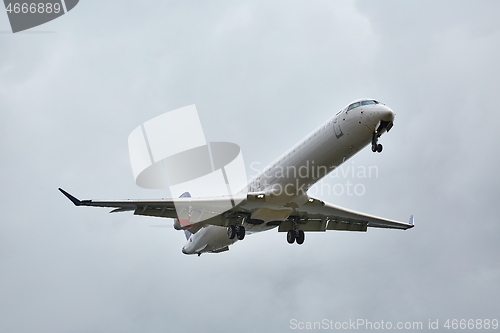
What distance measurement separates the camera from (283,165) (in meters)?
43.4

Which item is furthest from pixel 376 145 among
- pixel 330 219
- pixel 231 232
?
pixel 330 219

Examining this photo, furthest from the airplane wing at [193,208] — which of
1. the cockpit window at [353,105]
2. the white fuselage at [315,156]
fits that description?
the cockpit window at [353,105]

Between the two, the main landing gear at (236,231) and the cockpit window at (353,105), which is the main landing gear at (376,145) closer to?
the cockpit window at (353,105)

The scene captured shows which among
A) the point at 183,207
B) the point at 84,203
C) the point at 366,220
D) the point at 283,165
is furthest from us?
the point at 366,220

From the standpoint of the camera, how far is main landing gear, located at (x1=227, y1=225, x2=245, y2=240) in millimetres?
47406

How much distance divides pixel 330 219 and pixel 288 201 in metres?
9.63

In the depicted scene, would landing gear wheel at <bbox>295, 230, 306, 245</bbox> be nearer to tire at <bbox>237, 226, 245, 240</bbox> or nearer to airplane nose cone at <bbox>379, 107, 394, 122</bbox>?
tire at <bbox>237, 226, 245, 240</bbox>

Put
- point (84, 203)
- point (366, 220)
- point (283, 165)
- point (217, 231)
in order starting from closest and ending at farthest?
point (84, 203)
point (283, 165)
point (217, 231)
point (366, 220)

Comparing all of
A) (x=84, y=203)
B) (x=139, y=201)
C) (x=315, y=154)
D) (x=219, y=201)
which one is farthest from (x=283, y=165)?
(x=84, y=203)

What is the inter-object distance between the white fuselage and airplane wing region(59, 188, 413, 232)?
122 cm

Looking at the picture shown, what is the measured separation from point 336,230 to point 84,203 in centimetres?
2255

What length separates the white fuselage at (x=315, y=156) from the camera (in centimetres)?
4025

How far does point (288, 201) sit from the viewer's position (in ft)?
146

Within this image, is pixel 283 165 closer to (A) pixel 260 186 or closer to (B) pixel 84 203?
(A) pixel 260 186
